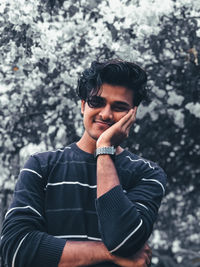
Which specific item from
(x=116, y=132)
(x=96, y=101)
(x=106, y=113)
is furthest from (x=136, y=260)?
(x=96, y=101)

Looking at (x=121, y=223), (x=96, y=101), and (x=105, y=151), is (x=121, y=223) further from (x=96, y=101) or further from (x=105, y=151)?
(x=96, y=101)

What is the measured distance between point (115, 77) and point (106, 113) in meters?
0.29

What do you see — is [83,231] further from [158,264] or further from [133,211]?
[158,264]

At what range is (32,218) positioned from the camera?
2539 millimetres

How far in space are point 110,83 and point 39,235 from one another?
1122 mm

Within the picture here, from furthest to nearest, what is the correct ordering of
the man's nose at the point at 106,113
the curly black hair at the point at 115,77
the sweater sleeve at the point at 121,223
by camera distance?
the curly black hair at the point at 115,77 < the man's nose at the point at 106,113 < the sweater sleeve at the point at 121,223

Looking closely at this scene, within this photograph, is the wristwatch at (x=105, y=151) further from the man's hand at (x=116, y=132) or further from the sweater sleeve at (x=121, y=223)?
the sweater sleeve at (x=121, y=223)

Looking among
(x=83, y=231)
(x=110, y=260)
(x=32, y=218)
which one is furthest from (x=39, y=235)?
(x=110, y=260)

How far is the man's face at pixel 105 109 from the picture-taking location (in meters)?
2.87

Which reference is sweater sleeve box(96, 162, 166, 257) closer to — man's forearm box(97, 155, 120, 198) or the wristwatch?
man's forearm box(97, 155, 120, 198)

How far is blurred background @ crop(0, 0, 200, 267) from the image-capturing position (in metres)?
6.23

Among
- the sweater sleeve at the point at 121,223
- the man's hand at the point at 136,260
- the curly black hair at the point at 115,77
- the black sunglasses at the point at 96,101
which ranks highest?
the curly black hair at the point at 115,77

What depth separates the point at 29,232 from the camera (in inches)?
98.3

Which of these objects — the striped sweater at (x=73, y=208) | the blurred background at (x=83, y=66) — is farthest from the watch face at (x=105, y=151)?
the blurred background at (x=83, y=66)
